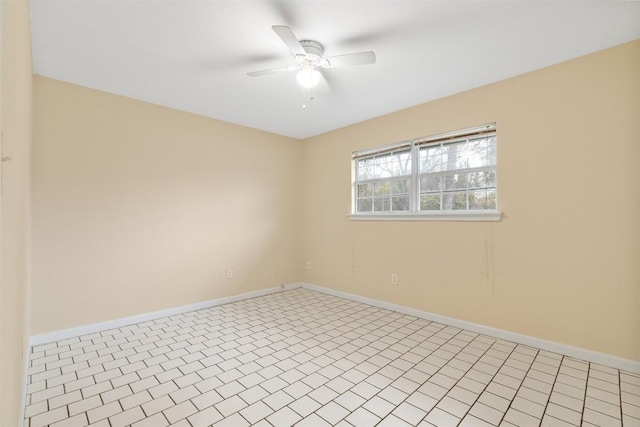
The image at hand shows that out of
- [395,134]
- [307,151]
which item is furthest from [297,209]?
[395,134]

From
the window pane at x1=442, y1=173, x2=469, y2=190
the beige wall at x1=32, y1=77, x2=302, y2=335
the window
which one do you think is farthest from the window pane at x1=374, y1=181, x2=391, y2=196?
the beige wall at x1=32, y1=77, x2=302, y2=335

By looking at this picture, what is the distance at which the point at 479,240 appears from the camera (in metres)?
2.92

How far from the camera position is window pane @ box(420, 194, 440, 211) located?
3329 millimetres

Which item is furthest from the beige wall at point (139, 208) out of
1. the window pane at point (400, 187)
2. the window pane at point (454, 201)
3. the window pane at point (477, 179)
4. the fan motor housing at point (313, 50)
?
the window pane at point (477, 179)

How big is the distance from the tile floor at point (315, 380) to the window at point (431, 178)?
1.30 m

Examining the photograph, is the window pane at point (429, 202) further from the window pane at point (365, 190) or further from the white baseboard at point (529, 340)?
the white baseboard at point (529, 340)

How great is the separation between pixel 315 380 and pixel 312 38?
2.48 m

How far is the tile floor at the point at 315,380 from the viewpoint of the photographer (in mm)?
1701

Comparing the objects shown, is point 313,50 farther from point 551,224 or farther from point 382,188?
point 551,224

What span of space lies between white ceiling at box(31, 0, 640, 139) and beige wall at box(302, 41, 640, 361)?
258mm

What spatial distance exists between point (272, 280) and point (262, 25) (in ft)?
11.3

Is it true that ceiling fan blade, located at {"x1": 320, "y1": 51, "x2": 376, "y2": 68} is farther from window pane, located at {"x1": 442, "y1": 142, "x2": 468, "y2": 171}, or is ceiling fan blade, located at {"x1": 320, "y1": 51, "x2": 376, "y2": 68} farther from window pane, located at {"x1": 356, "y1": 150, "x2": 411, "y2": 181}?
window pane, located at {"x1": 356, "y1": 150, "x2": 411, "y2": 181}

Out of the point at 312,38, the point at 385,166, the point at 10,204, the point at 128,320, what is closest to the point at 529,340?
the point at 385,166

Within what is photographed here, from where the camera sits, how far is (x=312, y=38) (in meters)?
2.14
